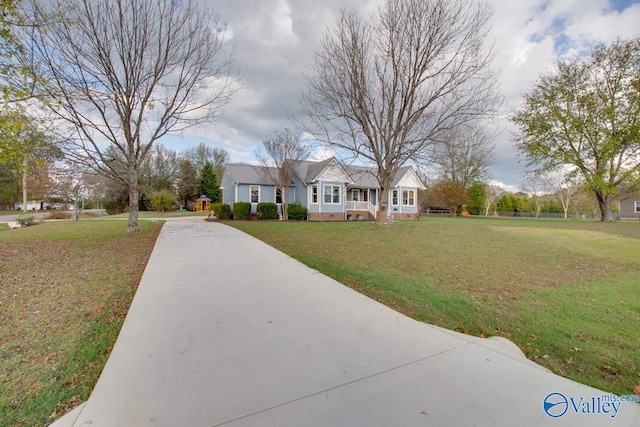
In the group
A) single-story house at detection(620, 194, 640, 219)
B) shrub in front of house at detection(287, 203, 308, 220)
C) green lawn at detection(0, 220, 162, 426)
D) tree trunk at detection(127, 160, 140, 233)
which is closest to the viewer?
green lawn at detection(0, 220, 162, 426)

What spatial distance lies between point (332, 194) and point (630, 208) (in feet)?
151

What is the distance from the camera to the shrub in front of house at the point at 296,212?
2025 cm

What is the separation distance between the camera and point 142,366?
7.68 ft

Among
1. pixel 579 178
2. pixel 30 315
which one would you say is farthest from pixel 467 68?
A: pixel 579 178

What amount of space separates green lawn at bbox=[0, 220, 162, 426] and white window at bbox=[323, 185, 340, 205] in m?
15.3

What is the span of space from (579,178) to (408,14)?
21.3m

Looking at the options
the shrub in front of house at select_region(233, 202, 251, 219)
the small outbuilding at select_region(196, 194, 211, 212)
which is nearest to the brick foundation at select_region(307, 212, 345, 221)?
the shrub in front of house at select_region(233, 202, 251, 219)

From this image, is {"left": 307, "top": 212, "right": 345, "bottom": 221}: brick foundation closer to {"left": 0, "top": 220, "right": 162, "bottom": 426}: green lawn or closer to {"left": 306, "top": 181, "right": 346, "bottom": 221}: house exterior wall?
{"left": 306, "top": 181, "right": 346, "bottom": 221}: house exterior wall

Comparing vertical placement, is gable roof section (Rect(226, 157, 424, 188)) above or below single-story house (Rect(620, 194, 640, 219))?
above

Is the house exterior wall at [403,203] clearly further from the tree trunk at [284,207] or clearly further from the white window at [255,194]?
the white window at [255,194]

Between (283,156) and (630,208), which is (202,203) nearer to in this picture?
(283,156)

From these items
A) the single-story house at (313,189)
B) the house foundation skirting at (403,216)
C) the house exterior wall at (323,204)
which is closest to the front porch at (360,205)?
the single-story house at (313,189)

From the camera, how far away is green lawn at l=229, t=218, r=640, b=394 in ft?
10.7

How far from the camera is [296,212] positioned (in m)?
20.3
